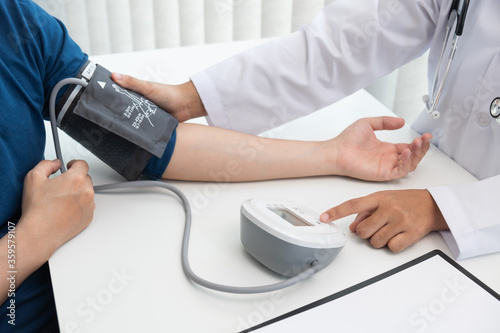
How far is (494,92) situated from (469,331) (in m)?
0.45

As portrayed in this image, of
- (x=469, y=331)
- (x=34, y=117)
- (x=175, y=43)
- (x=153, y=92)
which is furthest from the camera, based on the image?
(x=175, y=43)

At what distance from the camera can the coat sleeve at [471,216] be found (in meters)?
0.68

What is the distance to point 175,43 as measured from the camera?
173cm

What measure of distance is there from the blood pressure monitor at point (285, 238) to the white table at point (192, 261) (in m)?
0.03

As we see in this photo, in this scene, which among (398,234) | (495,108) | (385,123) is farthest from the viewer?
(385,123)

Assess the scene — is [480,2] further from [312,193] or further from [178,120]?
[178,120]

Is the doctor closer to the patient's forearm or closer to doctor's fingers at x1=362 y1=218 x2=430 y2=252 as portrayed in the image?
the patient's forearm

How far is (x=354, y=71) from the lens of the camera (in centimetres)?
96

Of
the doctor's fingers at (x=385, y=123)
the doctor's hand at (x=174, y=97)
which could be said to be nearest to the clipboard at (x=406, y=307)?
the doctor's fingers at (x=385, y=123)

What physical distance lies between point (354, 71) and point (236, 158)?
1.03 feet

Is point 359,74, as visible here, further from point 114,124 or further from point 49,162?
point 49,162

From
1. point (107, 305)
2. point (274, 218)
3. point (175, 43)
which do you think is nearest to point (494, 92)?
point (274, 218)

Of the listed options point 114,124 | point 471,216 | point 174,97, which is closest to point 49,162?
point 114,124

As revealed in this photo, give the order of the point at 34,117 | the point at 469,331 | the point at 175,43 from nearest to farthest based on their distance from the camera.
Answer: the point at 469,331 < the point at 34,117 < the point at 175,43
